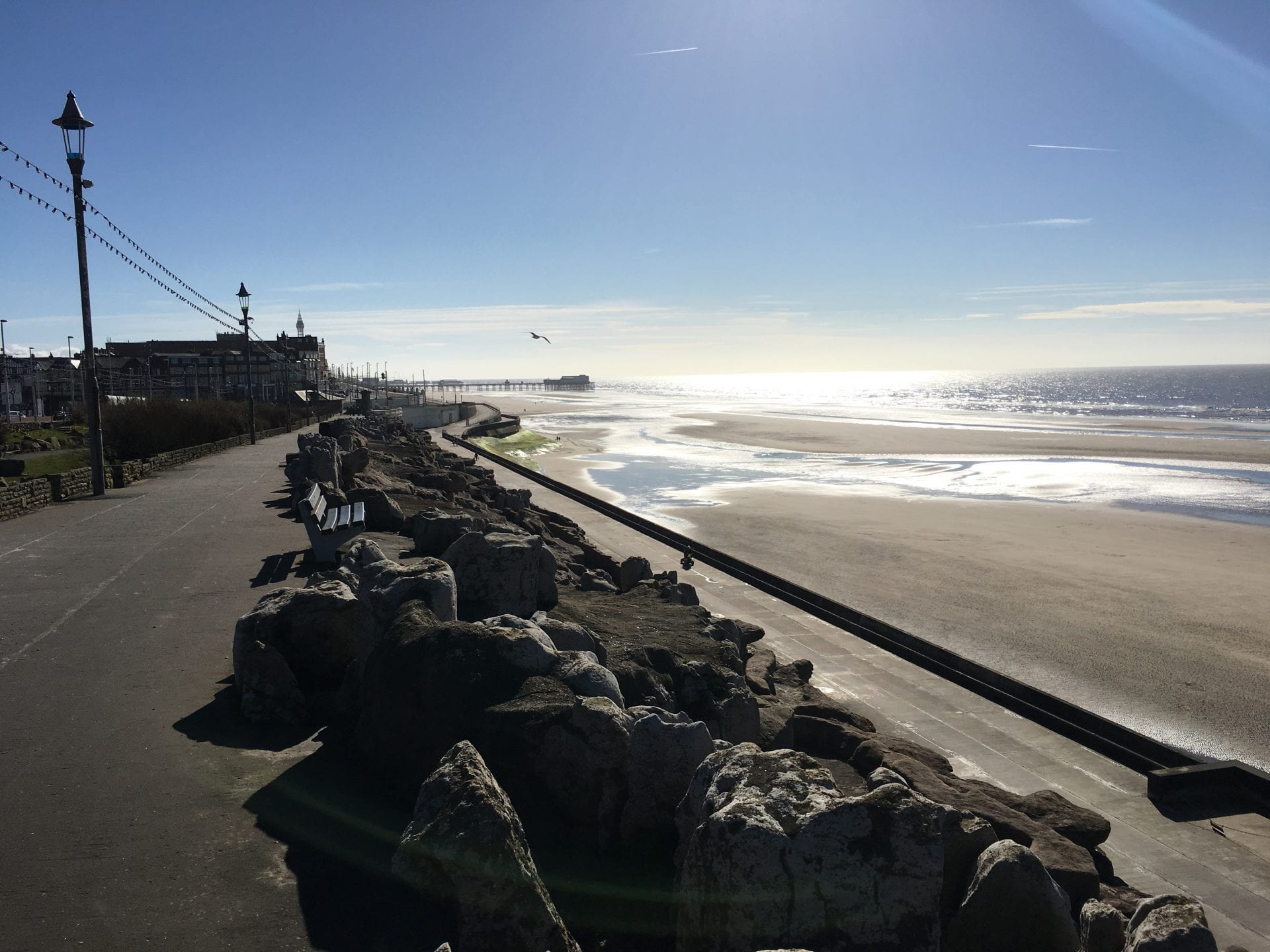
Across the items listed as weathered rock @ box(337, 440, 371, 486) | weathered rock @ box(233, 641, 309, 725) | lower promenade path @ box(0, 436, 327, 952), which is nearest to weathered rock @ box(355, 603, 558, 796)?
lower promenade path @ box(0, 436, 327, 952)

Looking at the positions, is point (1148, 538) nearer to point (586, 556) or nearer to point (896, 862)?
point (586, 556)

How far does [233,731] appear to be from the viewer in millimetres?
6168

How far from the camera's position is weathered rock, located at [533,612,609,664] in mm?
6258

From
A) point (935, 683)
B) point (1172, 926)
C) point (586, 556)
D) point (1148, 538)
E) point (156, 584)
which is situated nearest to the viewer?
point (1172, 926)

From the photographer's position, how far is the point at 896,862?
335 centimetres

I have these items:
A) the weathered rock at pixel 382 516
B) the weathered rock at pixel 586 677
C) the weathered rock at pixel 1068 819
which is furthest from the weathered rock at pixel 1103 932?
the weathered rock at pixel 382 516

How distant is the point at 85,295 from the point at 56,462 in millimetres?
10396

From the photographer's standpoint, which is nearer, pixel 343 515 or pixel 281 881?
pixel 281 881

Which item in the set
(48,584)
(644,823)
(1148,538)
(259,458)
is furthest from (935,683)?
(259,458)

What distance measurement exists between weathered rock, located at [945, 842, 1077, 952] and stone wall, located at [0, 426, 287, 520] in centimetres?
1731

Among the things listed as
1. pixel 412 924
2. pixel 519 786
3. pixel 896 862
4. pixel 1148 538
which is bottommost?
pixel 1148 538

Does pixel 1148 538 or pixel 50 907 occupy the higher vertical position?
pixel 50 907

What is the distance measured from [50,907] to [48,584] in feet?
25.7

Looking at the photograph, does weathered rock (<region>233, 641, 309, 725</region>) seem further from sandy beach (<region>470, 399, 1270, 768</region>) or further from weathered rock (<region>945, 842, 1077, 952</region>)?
sandy beach (<region>470, 399, 1270, 768</region>)
